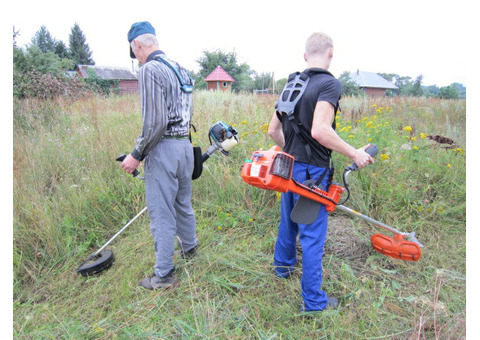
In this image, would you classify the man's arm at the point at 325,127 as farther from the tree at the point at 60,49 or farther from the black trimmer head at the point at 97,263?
the tree at the point at 60,49

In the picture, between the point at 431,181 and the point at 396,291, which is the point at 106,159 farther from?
the point at 431,181

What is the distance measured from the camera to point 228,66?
2833cm

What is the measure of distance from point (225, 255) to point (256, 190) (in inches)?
38.7

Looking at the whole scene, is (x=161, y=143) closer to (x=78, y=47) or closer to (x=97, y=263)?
(x=97, y=263)

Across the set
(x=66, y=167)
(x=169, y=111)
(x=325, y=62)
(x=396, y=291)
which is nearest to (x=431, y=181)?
(x=396, y=291)

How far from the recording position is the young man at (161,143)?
206 centimetres

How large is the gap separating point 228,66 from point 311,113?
92.6ft

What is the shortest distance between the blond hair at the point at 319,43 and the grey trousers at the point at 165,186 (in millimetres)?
1154

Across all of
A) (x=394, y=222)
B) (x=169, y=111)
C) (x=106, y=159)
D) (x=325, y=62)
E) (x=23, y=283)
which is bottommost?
(x=23, y=283)

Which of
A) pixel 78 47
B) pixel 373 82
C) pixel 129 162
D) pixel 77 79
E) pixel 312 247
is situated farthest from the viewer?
pixel 78 47

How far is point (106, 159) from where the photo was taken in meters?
4.05

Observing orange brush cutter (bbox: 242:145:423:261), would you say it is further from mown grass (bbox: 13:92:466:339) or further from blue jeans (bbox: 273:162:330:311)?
mown grass (bbox: 13:92:466:339)

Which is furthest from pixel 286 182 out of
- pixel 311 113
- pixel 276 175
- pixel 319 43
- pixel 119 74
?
pixel 119 74

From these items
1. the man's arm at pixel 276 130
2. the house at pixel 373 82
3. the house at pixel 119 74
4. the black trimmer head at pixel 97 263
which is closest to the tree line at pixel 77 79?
the house at pixel 373 82
